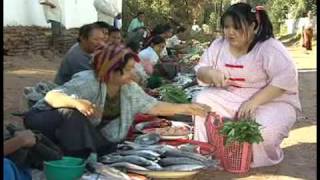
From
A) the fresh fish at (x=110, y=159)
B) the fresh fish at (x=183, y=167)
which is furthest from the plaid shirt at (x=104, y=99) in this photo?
the fresh fish at (x=183, y=167)

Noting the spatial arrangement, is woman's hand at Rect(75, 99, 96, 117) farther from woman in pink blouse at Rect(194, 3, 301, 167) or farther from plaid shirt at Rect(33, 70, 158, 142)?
woman in pink blouse at Rect(194, 3, 301, 167)

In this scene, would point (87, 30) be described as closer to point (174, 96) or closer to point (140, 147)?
point (174, 96)

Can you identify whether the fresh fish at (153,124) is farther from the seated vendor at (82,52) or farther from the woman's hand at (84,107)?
the woman's hand at (84,107)

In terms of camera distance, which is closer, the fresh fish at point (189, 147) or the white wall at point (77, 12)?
the fresh fish at point (189, 147)

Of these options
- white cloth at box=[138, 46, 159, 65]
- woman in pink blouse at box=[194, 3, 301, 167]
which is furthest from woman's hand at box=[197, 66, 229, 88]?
white cloth at box=[138, 46, 159, 65]

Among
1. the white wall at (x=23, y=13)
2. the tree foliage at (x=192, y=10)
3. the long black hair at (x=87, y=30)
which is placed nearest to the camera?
the long black hair at (x=87, y=30)

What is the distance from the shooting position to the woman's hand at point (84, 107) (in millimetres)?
3885

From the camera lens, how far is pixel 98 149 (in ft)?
13.8

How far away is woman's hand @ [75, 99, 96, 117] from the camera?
388cm

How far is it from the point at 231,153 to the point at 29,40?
942 cm

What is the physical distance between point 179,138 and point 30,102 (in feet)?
4.38

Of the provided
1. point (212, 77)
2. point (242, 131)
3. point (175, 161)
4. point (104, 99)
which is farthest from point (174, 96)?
point (175, 161)

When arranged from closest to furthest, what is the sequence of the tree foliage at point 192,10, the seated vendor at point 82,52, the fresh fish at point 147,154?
the fresh fish at point 147,154
the seated vendor at point 82,52
the tree foliage at point 192,10

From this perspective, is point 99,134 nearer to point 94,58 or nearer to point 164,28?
point 94,58
